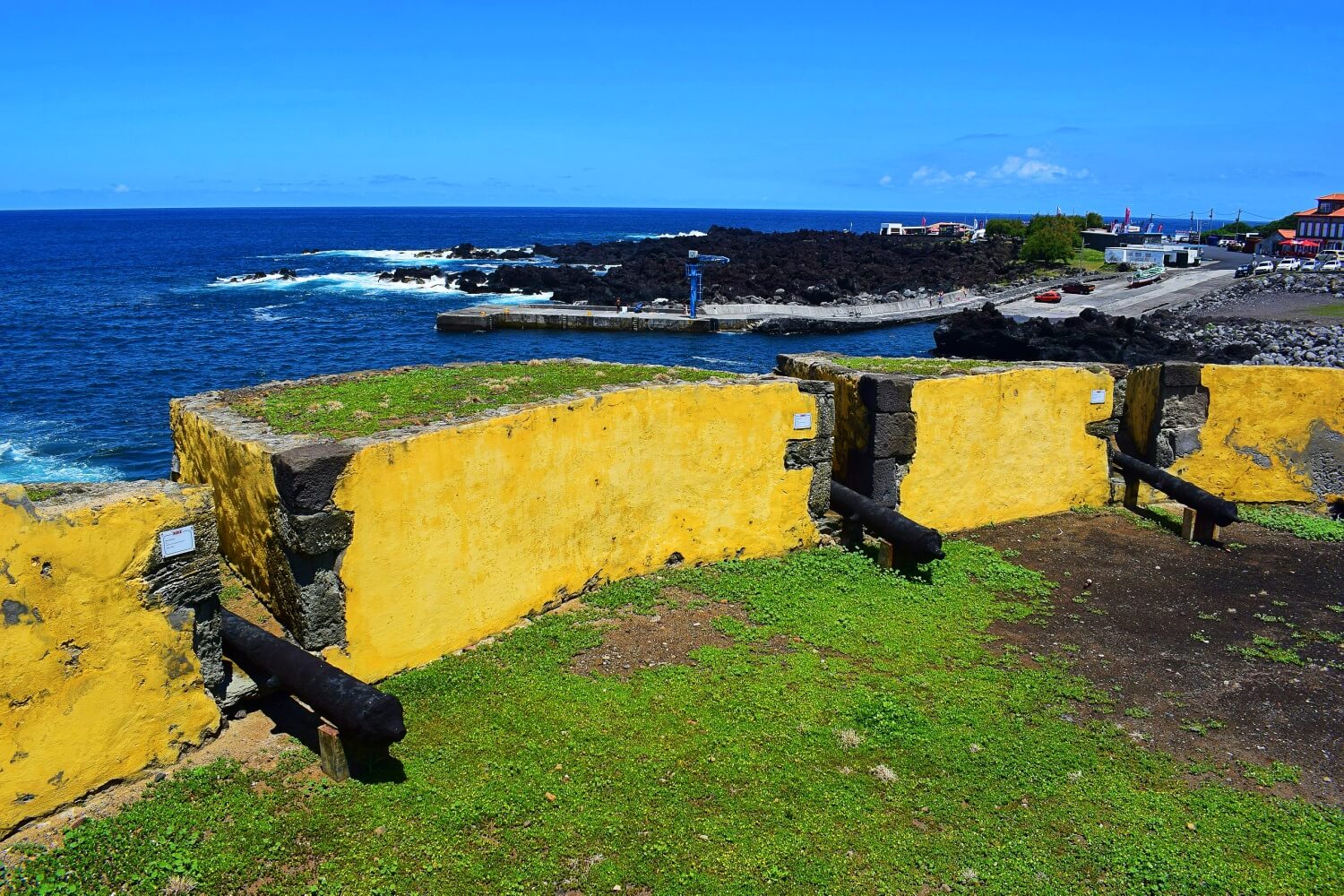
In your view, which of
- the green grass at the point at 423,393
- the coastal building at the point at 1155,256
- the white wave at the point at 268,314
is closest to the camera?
the green grass at the point at 423,393

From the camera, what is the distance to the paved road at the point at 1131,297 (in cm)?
5381

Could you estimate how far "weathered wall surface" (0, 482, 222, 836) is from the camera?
5.19 metres

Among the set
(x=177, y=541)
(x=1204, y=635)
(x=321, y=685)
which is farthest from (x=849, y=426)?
(x=177, y=541)

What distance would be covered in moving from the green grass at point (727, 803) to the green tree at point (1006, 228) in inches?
4030

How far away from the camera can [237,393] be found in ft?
28.9

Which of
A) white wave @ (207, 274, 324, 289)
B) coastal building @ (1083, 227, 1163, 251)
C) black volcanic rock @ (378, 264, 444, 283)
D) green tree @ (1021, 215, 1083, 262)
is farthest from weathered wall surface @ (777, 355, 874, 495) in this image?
coastal building @ (1083, 227, 1163, 251)

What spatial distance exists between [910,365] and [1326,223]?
98.1 metres

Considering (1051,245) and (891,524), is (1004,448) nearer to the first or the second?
(891,524)

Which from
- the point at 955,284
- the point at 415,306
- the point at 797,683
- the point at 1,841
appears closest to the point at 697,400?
the point at 797,683

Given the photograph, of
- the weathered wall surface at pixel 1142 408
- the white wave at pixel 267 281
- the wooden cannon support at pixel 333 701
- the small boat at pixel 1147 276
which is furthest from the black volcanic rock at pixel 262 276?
the wooden cannon support at pixel 333 701

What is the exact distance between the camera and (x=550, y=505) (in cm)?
804

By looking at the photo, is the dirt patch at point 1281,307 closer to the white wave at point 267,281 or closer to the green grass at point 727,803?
the green grass at point 727,803

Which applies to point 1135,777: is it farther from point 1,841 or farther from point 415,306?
point 415,306

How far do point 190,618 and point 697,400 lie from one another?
15.7 ft
